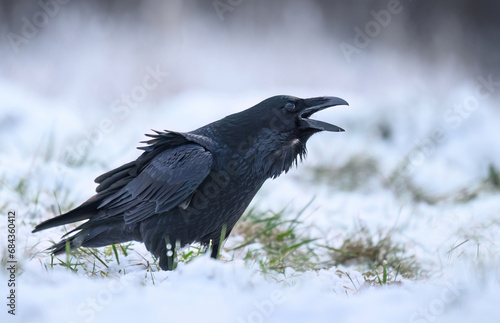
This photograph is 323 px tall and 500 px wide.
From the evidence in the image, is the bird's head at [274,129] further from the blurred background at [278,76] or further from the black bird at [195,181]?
the blurred background at [278,76]

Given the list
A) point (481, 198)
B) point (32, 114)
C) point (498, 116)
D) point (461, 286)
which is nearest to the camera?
point (461, 286)

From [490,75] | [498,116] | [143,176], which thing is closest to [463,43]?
[490,75]

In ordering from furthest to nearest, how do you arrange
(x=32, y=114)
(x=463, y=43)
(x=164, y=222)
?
(x=463, y=43), (x=32, y=114), (x=164, y=222)

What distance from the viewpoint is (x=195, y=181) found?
3.05m

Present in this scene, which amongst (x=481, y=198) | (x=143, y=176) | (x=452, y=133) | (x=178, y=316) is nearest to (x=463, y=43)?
(x=452, y=133)

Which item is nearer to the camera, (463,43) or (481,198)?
(481,198)

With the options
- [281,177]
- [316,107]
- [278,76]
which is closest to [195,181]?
[316,107]

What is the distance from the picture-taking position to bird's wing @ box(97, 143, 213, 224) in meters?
3.07

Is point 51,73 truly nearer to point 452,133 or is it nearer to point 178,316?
point 452,133

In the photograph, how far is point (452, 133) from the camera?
794 centimetres

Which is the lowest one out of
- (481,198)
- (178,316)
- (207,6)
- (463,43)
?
(178,316)

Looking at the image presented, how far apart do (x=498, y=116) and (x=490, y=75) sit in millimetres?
1043

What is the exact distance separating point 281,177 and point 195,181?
3.43 m

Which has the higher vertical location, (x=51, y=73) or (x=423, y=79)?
(x=51, y=73)
